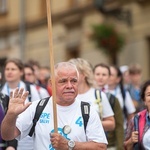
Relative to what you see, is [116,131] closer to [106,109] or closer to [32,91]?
[106,109]

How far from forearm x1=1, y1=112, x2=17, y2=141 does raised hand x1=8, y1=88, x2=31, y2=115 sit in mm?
49

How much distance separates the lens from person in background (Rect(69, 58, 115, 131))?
711 centimetres

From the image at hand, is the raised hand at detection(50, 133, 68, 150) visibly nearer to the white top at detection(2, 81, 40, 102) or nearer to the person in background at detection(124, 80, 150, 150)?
the person in background at detection(124, 80, 150, 150)

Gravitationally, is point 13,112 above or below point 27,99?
below

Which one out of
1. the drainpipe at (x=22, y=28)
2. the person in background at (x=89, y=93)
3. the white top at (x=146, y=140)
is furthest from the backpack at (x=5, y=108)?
the drainpipe at (x=22, y=28)

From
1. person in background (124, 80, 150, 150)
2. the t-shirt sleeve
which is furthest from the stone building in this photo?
person in background (124, 80, 150, 150)

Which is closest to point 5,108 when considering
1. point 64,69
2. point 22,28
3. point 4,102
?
point 4,102

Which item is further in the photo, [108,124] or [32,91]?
[32,91]

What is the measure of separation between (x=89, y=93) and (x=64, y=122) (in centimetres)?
200

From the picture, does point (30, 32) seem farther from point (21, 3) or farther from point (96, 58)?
point (96, 58)

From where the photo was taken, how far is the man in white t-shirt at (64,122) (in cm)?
508

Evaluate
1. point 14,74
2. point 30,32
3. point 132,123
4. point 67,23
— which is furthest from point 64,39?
point 132,123

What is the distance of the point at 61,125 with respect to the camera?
5188mm

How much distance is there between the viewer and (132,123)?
584 centimetres
